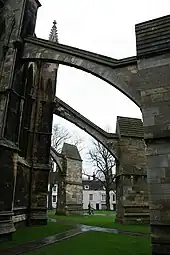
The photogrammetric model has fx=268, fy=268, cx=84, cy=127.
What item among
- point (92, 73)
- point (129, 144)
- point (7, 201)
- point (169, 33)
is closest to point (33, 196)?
point (7, 201)

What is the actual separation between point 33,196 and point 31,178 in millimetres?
966

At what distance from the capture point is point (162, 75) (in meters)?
7.32

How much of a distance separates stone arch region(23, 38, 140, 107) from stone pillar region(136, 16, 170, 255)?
0.86 meters

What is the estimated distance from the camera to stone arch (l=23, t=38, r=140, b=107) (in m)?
8.60

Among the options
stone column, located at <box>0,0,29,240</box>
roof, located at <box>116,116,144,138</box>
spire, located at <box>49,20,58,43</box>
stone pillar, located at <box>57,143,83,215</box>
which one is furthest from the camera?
stone pillar, located at <box>57,143,83,215</box>

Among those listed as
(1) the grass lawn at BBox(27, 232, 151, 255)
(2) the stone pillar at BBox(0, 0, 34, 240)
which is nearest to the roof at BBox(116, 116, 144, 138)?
(2) the stone pillar at BBox(0, 0, 34, 240)

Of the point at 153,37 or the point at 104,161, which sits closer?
the point at 153,37

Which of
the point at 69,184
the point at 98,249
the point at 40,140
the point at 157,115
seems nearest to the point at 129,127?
the point at 40,140

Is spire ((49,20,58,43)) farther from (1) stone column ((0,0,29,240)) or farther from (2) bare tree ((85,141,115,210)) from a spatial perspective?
(2) bare tree ((85,141,115,210))

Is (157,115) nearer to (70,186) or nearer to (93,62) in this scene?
(93,62)

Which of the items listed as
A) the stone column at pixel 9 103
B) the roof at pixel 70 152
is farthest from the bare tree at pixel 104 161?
the stone column at pixel 9 103

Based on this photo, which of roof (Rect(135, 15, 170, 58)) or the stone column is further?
the stone column

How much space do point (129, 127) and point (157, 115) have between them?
11.2 metres

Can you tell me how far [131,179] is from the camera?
16.2m
